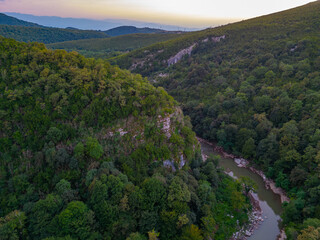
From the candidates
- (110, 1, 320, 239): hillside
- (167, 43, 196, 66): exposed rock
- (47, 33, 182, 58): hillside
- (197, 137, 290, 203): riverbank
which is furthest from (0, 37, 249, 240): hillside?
(47, 33, 182, 58): hillside

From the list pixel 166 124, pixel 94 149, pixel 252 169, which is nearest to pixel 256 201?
pixel 252 169

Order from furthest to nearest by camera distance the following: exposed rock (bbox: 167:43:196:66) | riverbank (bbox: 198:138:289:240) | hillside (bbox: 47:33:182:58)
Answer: hillside (bbox: 47:33:182:58)
exposed rock (bbox: 167:43:196:66)
riverbank (bbox: 198:138:289:240)

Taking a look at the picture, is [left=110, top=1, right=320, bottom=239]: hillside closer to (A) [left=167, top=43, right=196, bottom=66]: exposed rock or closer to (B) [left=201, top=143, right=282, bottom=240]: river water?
(B) [left=201, top=143, right=282, bottom=240]: river water

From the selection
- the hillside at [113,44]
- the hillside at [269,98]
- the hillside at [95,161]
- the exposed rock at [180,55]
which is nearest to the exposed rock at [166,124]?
the hillside at [95,161]

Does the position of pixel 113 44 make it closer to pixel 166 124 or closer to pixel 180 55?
pixel 180 55

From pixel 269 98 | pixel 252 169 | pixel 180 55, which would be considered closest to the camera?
pixel 252 169

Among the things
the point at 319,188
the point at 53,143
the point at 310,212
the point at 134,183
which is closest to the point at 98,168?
the point at 134,183

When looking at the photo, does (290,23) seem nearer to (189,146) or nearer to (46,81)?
(189,146)
